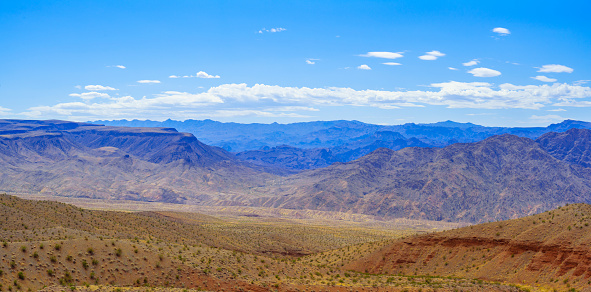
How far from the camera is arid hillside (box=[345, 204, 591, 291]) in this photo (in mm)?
38156

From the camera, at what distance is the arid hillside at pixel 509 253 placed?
3816 cm

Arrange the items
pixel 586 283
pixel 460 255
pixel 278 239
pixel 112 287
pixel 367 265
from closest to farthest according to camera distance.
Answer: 1. pixel 112 287
2. pixel 586 283
3. pixel 460 255
4. pixel 367 265
5. pixel 278 239

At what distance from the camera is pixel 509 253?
142 ft

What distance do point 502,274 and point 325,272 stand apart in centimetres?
1475

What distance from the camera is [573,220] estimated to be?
141ft

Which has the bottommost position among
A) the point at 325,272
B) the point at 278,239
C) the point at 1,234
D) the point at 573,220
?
the point at 278,239

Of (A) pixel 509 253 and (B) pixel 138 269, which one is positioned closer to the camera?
(B) pixel 138 269

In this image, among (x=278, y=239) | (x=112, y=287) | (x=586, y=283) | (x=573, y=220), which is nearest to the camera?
(x=112, y=287)

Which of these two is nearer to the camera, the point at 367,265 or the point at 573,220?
the point at 573,220

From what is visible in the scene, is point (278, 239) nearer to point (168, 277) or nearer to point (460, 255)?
point (460, 255)

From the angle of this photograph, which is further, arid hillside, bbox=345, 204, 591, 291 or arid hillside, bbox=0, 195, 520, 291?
arid hillside, bbox=345, 204, 591, 291

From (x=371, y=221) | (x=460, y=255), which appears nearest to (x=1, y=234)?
(x=460, y=255)

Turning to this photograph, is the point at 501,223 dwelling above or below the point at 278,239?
above

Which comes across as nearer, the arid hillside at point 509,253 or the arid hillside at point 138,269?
the arid hillside at point 138,269
